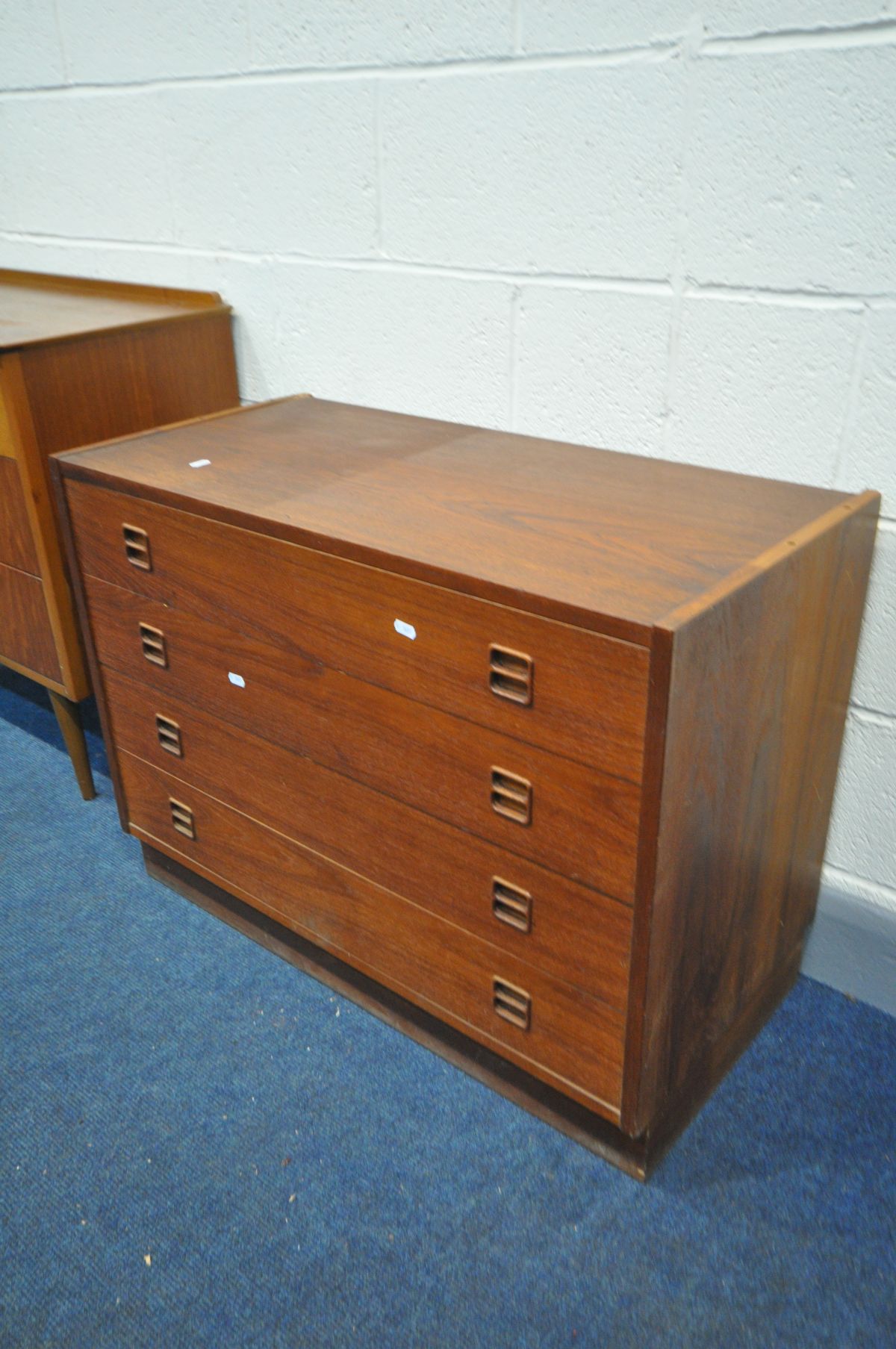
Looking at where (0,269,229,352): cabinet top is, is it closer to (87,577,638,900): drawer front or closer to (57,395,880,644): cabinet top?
(57,395,880,644): cabinet top

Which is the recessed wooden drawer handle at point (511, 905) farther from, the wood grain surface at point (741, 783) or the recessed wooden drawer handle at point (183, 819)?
the recessed wooden drawer handle at point (183, 819)

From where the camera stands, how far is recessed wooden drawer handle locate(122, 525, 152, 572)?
53.6 inches

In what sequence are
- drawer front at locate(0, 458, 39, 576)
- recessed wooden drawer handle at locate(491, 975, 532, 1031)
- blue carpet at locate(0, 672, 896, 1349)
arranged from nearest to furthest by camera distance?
blue carpet at locate(0, 672, 896, 1349) < recessed wooden drawer handle at locate(491, 975, 532, 1031) < drawer front at locate(0, 458, 39, 576)

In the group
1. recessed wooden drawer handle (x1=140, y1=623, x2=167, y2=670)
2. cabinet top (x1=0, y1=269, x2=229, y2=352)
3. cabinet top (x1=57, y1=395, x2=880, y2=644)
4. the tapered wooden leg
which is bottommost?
the tapered wooden leg

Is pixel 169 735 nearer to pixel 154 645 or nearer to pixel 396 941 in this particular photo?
pixel 154 645

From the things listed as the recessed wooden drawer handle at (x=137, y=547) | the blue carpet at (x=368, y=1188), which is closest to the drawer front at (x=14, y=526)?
the recessed wooden drawer handle at (x=137, y=547)

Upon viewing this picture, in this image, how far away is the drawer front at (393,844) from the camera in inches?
42.7

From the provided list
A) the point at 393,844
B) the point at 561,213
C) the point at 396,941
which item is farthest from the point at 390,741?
the point at 561,213

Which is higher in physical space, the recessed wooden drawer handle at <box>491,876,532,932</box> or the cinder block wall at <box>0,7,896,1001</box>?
the cinder block wall at <box>0,7,896,1001</box>

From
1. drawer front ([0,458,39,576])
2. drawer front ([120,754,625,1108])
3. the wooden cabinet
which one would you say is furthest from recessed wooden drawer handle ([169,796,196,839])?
drawer front ([0,458,39,576])

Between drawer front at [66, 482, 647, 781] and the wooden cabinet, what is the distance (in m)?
0.20

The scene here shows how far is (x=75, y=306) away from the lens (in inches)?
73.4

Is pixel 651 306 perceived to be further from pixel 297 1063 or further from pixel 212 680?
pixel 297 1063

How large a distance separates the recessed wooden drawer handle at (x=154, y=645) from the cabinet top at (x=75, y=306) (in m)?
0.45
